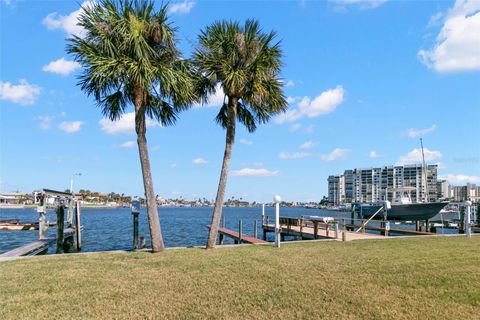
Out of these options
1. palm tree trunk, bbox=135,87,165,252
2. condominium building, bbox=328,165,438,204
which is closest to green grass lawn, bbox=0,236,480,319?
palm tree trunk, bbox=135,87,165,252

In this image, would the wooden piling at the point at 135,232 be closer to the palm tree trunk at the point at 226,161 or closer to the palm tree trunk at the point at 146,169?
the palm tree trunk at the point at 146,169

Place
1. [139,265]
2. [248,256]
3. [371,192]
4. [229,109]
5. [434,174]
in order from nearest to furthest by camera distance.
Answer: [139,265], [248,256], [229,109], [434,174], [371,192]

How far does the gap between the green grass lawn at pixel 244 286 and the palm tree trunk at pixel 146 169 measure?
131cm

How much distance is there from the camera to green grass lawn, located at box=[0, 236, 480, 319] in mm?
5641

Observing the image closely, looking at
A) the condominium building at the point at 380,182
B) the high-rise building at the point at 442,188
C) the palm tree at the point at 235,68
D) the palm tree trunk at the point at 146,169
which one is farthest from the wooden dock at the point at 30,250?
the high-rise building at the point at 442,188

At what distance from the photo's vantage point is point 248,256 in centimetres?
1117

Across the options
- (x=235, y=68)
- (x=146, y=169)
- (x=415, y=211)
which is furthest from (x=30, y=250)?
(x=415, y=211)

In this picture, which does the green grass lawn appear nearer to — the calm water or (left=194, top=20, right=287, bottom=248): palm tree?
(left=194, top=20, right=287, bottom=248): palm tree

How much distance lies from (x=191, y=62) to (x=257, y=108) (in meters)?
2.90

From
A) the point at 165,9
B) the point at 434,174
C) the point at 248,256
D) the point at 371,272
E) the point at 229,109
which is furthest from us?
the point at 434,174

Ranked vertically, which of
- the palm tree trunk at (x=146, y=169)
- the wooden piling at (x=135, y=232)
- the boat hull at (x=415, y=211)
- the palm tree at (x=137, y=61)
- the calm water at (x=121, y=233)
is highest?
the palm tree at (x=137, y=61)

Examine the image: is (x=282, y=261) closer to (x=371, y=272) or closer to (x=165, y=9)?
(x=371, y=272)

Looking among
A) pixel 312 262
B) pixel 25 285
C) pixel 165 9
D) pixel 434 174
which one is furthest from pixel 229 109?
pixel 434 174

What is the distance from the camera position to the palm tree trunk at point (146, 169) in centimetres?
1260
